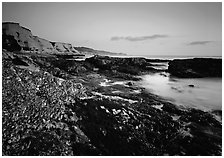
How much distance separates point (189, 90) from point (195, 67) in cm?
130

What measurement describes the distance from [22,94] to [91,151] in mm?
1519

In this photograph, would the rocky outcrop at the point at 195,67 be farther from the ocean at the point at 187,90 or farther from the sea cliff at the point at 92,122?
the sea cliff at the point at 92,122

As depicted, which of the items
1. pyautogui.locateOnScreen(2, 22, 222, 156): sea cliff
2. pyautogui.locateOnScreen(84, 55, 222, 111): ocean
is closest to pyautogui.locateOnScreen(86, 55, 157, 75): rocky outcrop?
pyautogui.locateOnScreen(84, 55, 222, 111): ocean

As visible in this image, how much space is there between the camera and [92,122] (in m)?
2.38

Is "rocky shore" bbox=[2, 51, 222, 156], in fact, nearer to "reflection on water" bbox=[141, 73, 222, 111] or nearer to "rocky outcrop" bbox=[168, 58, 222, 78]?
"reflection on water" bbox=[141, 73, 222, 111]

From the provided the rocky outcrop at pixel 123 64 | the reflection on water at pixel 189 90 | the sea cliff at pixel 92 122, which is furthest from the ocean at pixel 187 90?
the rocky outcrop at pixel 123 64

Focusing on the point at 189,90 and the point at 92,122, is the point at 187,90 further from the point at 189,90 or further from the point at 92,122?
the point at 92,122

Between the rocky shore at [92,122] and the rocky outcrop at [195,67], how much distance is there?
1680mm

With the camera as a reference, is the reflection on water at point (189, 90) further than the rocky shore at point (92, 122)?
Yes

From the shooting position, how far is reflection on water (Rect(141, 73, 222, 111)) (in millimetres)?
2894

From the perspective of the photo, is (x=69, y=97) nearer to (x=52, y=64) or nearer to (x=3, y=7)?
(x=52, y=64)

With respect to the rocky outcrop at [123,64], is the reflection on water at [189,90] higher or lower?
lower

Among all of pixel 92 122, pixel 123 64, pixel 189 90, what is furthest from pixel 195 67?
pixel 92 122

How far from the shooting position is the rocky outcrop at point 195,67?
3914mm
